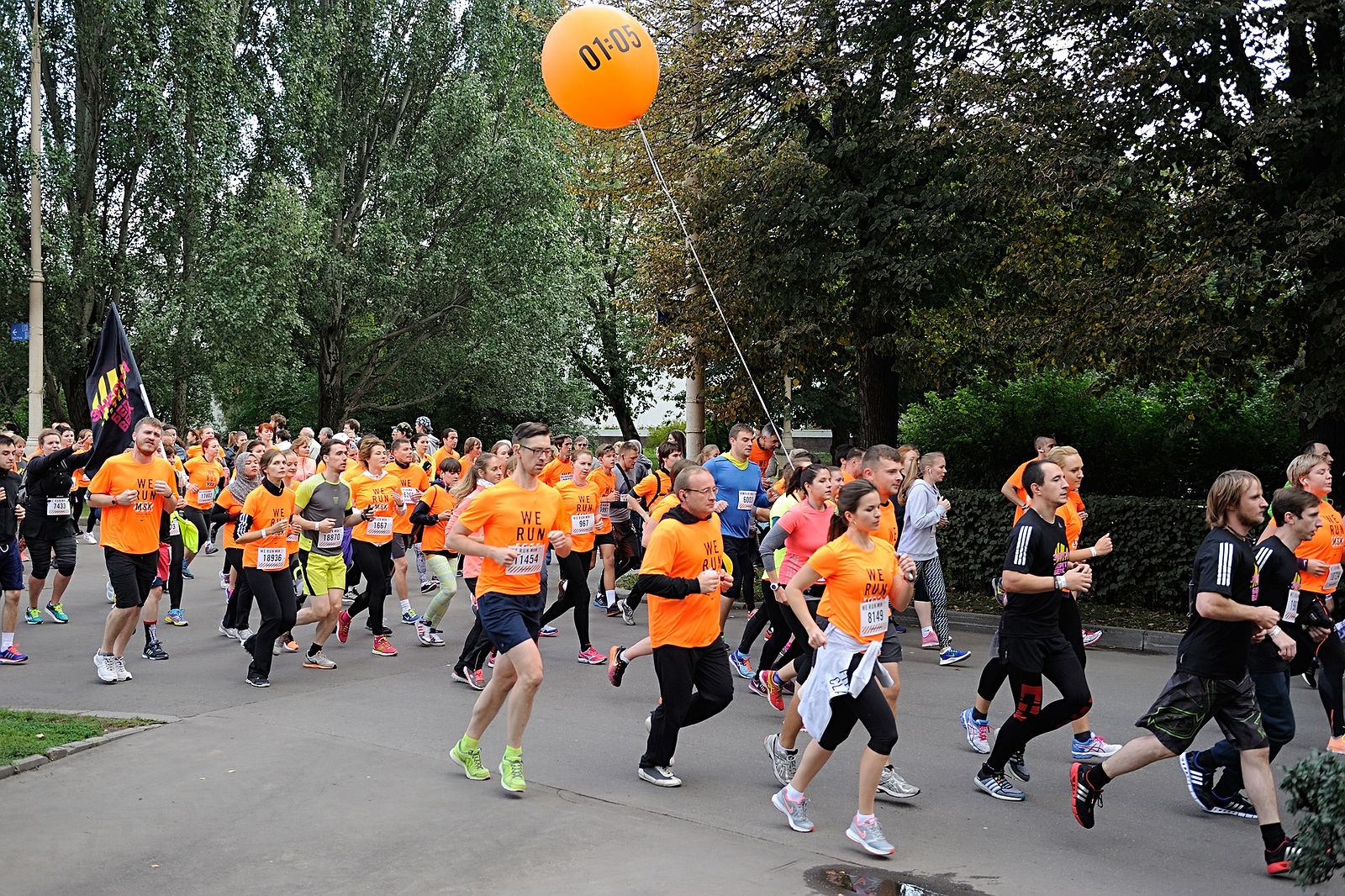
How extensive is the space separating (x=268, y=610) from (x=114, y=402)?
114 inches

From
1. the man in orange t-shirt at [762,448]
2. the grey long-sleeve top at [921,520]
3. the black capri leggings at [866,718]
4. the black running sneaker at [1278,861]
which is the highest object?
the man in orange t-shirt at [762,448]

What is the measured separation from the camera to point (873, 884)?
509 cm

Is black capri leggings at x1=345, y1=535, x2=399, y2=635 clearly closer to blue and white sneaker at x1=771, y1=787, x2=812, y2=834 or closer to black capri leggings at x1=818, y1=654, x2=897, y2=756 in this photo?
blue and white sneaker at x1=771, y1=787, x2=812, y2=834

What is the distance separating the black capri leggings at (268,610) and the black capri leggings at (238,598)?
2.50ft

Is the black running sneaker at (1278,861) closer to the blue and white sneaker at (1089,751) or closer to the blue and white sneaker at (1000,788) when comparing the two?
the blue and white sneaker at (1000,788)

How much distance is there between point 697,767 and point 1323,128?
30.2ft

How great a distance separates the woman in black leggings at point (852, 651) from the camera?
217 inches

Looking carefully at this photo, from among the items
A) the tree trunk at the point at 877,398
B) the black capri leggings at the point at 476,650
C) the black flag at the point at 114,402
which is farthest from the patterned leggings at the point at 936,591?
the black flag at the point at 114,402

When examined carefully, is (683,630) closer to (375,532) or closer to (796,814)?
(796,814)

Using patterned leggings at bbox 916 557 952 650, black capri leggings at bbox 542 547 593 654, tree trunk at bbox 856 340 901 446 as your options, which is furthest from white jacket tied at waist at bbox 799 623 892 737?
tree trunk at bbox 856 340 901 446

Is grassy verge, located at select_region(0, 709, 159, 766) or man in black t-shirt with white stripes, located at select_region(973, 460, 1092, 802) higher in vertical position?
man in black t-shirt with white stripes, located at select_region(973, 460, 1092, 802)

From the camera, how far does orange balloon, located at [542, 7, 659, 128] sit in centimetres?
1036

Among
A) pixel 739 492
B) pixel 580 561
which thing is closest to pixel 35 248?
pixel 580 561

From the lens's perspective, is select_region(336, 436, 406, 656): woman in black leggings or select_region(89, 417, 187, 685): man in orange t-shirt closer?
select_region(89, 417, 187, 685): man in orange t-shirt
